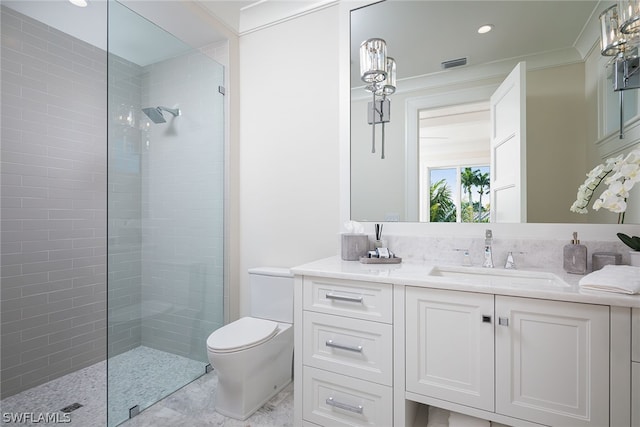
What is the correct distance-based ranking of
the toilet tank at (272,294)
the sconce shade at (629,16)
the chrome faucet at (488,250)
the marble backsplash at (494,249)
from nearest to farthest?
the sconce shade at (629,16) < the marble backsplash at (494,249) < the chrome faucet at (488,250) < the toilet tank at (272,294)

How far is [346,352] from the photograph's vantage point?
1.38m

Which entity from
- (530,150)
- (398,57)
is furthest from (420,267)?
(398,57)

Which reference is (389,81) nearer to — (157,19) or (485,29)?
(485,29)

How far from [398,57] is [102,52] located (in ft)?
7.48

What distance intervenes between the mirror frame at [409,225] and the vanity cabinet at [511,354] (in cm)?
59

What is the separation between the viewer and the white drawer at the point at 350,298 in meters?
1.31

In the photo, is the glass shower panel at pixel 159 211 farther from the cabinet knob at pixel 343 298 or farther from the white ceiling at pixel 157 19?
the cabinet knob at pixel 343 298

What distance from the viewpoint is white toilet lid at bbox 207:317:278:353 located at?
5.22 ft

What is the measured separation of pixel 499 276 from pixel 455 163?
0.63 metres

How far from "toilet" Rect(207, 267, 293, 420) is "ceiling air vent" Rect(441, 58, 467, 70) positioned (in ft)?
5.11

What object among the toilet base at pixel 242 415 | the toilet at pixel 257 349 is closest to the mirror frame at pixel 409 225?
the toilet at pixel 257 349

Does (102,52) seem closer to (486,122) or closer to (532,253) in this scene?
(486,122)

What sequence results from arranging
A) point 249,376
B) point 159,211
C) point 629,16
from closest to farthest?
point 629,16 → point 249,376 → point 159,211

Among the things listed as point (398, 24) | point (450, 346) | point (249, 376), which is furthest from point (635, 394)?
point (398, 24)
